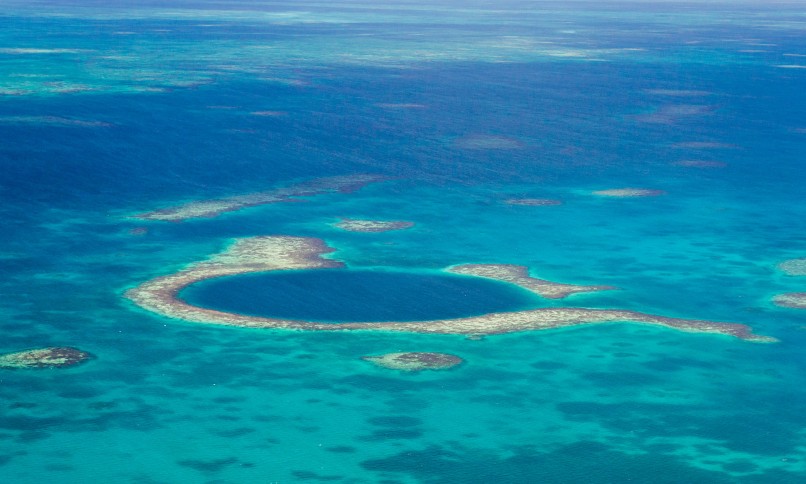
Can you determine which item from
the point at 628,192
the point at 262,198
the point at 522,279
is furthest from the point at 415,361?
the point at 628,192

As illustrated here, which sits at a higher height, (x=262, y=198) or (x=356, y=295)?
(x=262, y=198)

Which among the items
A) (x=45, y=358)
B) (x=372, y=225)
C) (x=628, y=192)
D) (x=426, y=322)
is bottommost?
(x=45, y=358)

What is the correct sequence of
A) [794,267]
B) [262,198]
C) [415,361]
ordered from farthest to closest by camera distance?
[262,198] → [794,267] → [415,361]

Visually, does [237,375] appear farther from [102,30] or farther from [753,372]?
[102,30]

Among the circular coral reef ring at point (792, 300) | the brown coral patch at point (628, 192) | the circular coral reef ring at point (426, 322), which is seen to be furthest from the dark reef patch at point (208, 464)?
the brown coral patch at point (628, 192)

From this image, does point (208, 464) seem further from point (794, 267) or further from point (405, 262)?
point (794, 267)

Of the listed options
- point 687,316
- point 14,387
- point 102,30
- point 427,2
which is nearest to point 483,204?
point 687,316

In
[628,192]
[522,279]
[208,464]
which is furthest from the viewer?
[628,192]
